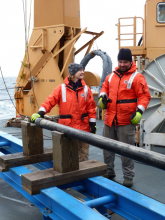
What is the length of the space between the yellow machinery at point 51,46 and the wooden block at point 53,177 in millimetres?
6550

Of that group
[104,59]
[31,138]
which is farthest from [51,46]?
[31,138]

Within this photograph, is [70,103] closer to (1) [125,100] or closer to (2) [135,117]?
(1) [125,100]

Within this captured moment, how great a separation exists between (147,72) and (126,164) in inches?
85.6

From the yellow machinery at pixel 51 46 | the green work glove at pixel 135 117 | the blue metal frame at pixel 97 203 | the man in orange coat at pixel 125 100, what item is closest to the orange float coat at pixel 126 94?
the man in orange coat at pixel 125 100

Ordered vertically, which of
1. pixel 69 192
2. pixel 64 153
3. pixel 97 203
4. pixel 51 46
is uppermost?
pixel 51 46

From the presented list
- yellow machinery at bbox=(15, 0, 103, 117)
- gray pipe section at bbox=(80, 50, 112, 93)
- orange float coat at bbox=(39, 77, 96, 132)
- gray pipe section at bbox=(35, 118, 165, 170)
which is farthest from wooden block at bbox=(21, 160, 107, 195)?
gray pipe section at bbox=(80, 50, 112, 93)

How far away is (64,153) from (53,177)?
22 cm

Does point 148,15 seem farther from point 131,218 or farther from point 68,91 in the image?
point 131,218

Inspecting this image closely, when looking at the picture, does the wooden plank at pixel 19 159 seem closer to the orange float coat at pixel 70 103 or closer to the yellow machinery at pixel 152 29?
the orange float coat at pixel 70 103

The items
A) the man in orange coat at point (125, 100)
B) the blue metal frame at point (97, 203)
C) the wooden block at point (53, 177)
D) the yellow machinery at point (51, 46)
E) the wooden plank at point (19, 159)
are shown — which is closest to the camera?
the blue metal frame at point (97, 203)

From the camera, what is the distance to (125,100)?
3.60m

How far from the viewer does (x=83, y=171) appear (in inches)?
94.5

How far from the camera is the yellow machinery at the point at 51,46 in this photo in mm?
8688

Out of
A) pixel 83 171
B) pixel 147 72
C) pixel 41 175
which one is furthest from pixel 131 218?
pixel 147 72
